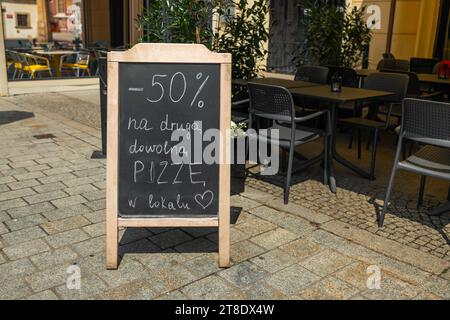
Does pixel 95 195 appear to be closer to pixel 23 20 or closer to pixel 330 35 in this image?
pixel 330 35

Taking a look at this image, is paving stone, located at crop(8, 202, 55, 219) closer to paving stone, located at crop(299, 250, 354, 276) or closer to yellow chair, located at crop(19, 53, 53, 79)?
paving stone, located at crop(299, 250, 354, 276)

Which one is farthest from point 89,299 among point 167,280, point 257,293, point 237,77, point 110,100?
point 237,77

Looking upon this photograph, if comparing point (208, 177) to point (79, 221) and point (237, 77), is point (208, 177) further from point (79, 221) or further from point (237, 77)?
point (237, 77)

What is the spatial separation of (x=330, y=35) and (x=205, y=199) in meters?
5.45

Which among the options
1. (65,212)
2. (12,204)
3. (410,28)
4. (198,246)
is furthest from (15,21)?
(198,246)

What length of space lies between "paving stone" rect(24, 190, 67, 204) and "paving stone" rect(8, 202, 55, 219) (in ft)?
0.30

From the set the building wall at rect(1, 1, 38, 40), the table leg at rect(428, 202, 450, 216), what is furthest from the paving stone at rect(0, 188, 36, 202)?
the building wall at rect(1, 1, 38, 40)

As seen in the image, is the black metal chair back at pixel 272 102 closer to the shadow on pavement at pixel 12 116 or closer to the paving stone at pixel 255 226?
the paving stone at pixel 255 226

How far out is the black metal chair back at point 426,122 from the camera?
3.31m

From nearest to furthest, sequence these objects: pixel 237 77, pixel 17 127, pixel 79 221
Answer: pixel 79 221 < pixel 237 77 < pixel 17 127

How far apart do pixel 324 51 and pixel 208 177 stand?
209 inches

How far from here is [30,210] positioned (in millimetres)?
3812

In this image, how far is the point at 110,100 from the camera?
9.36ft
